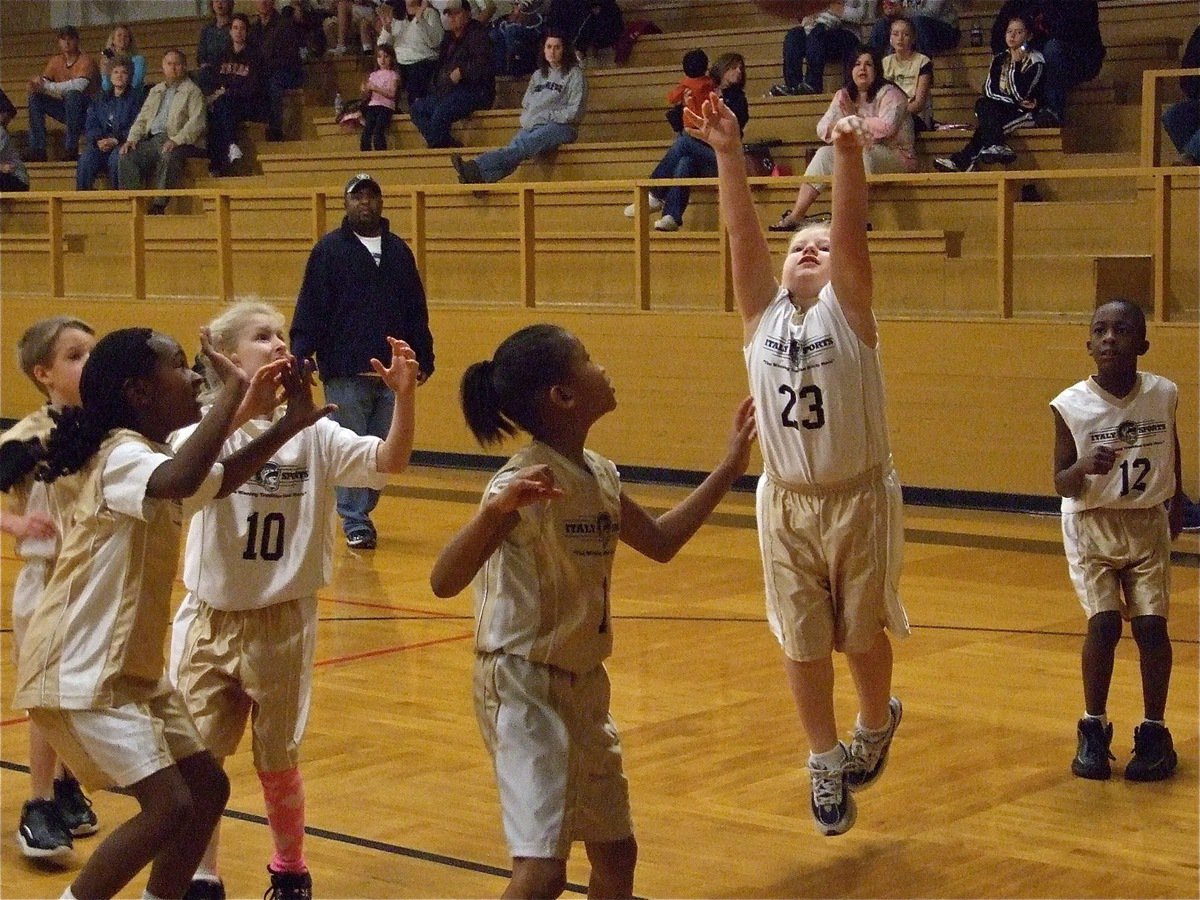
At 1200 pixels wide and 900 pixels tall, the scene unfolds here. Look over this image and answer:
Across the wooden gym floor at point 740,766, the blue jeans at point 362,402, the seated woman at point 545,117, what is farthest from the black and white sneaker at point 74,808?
the seated woman at point 545,117

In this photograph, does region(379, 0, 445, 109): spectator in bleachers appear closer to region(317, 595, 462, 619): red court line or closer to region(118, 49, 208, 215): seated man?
region(118, 49, 208, 215): seated man

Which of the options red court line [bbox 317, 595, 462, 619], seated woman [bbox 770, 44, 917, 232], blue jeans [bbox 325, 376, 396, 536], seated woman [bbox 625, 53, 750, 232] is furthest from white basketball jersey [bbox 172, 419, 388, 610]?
seated woman [bbox 625, 53, 750, 232]

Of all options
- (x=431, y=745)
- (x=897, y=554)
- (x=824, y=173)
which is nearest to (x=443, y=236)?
(x=824, y=173)

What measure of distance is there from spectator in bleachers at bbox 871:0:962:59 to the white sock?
875cm

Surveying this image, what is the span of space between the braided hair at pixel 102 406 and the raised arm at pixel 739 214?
1.51 metres

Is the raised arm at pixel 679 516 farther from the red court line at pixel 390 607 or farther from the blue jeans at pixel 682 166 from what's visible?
the blue jeans at pixel 682 166

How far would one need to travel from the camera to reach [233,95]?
16156 mm

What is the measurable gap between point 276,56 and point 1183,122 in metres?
8.60

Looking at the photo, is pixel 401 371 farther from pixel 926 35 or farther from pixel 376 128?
pixel 376 128

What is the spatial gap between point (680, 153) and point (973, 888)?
855cm

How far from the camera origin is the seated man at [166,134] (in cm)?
1562

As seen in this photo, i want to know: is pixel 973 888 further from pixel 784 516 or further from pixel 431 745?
pixel 431 745

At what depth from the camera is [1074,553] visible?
17.2ft

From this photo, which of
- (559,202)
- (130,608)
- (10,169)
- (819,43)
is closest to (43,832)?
(130,608)
